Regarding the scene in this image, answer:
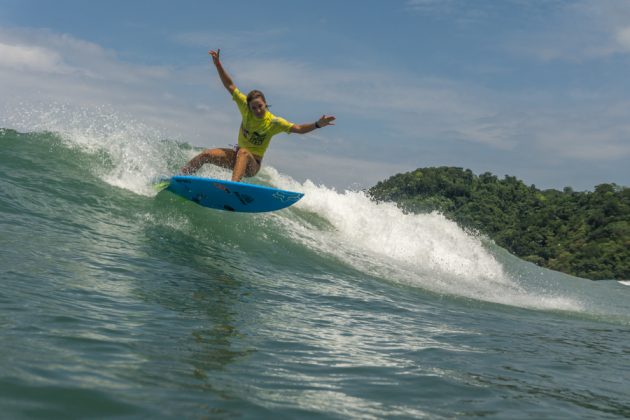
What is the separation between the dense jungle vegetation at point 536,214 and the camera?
127 ft

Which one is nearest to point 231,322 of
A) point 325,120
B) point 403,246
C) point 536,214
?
point 325,120

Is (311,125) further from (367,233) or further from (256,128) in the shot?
(367,233)

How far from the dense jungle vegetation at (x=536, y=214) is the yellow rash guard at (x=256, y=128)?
1632cm

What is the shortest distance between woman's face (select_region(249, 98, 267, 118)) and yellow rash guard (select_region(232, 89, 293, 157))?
0.10 metres

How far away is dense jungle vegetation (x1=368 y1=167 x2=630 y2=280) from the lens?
1524 inches

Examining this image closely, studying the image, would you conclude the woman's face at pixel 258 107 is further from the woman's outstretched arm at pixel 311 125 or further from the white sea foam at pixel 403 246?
the white sea foam at pixel 403 246

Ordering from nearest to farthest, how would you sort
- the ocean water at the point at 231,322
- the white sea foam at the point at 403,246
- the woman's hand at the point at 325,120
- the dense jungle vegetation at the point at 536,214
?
the ocean water at the point at 231,322
the woman's hand at the point at 325,120
the white sea foam at the point at 403,246
the dense jungle vegetation at the point at 536,214

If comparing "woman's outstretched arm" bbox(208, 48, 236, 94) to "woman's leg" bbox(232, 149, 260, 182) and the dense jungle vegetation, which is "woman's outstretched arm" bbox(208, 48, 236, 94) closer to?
"woman's leg" bbox(232, 149, 260, 182)

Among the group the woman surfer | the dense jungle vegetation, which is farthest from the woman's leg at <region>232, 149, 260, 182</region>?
the dense jungle vegetation

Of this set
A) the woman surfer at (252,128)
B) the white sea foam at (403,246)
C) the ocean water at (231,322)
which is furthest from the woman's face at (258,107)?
the white sea foam at (403,246)

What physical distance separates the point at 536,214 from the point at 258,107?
153 feet

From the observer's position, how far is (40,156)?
38.1 feet

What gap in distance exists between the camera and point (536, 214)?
2009 inches

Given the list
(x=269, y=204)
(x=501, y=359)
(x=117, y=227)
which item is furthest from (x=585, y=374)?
(x=117, y=227)
